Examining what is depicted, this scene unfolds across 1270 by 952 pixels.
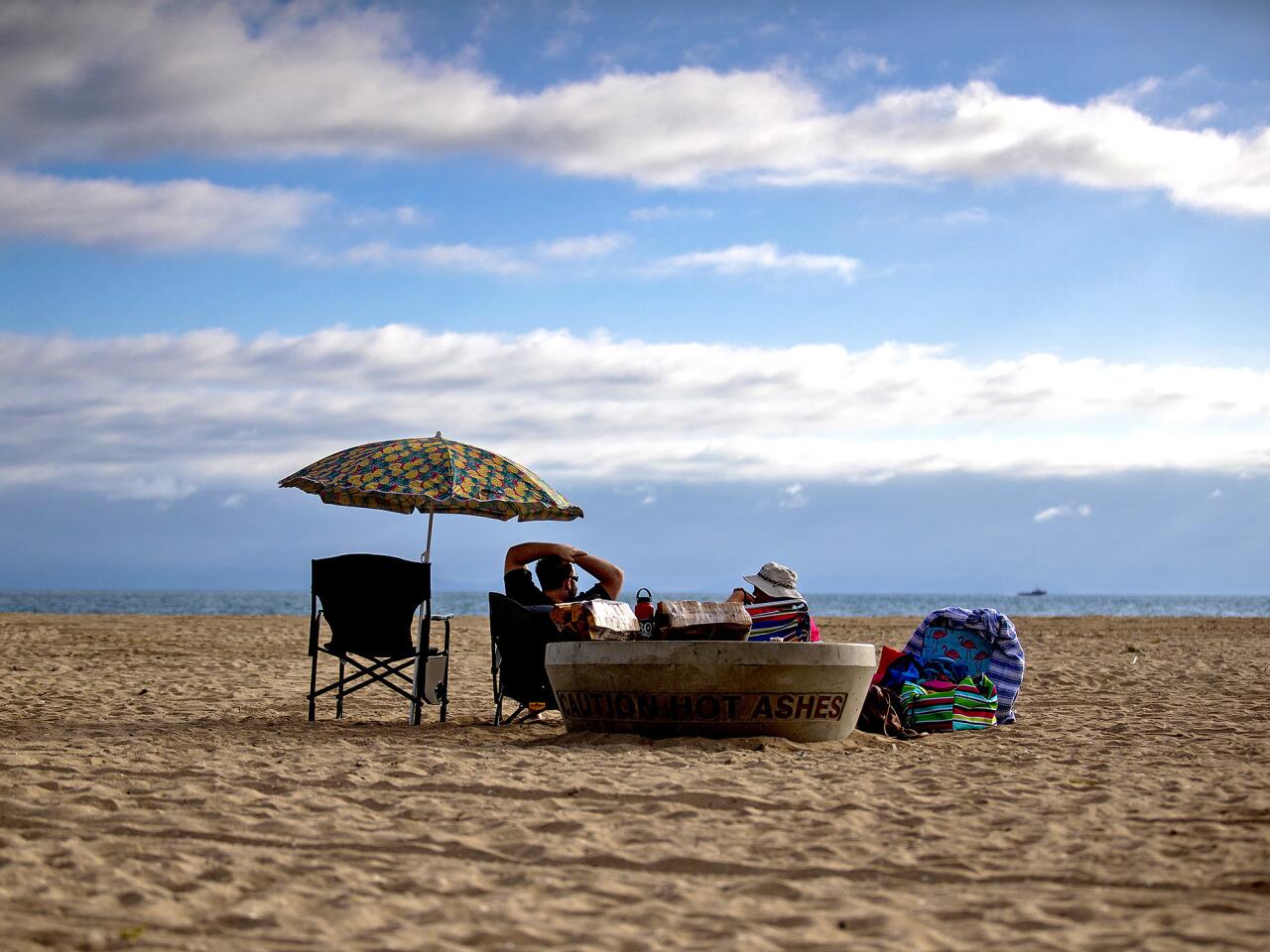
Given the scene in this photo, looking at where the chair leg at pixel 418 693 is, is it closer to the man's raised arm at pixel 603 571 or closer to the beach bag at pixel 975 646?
the man's raised arm at pixel 603 571

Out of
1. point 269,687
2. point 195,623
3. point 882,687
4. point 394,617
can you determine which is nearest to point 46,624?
point 195,623

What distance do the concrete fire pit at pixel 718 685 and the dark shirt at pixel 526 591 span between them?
3.69ft

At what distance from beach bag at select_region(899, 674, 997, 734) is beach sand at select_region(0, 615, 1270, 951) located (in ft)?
0.58

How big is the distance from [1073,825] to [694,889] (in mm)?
1628

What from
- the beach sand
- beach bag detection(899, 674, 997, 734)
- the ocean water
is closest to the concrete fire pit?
the beach sand

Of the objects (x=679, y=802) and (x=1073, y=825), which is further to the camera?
(x=679, y=802)

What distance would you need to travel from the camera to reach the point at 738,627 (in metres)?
6.66

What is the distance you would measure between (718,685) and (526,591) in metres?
1.90

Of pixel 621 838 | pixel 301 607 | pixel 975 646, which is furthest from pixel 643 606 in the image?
pixel 301 607

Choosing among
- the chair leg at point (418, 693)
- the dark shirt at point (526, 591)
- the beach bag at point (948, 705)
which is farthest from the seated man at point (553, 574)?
the beach bag at point (948, 705)

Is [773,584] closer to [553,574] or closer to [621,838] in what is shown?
[553,574]

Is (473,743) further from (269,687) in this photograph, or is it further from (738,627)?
(269,687)

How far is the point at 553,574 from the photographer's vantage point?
816cm

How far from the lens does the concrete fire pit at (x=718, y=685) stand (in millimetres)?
6562
